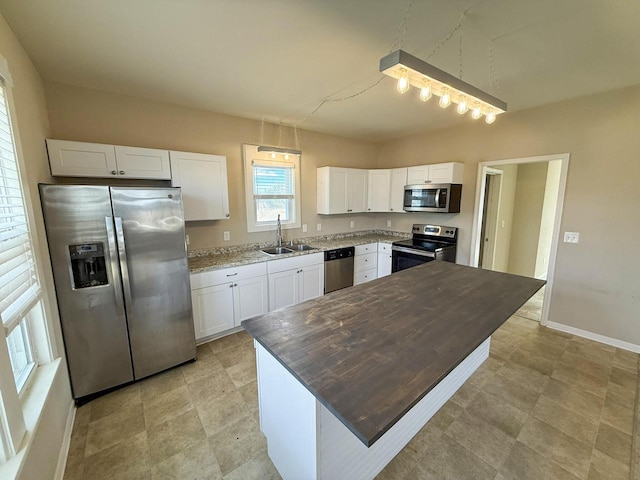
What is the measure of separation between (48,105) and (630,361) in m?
5.97

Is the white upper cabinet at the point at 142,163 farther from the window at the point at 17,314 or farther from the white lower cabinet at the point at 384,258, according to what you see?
the white lower cabinet at the point at 384,258

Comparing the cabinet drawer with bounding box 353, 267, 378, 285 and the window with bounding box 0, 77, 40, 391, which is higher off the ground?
the window with bounding box 0, 77, 40, 391

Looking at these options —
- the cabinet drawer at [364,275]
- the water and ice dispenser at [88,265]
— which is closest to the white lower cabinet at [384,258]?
the cabinet drawer at [364,275]

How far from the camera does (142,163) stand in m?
2.58

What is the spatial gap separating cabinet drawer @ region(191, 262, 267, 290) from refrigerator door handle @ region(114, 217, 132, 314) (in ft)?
1.91

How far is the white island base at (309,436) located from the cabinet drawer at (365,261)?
8.20 feet

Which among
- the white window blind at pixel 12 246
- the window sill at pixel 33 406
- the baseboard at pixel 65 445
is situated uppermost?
the white window blind at pixel 12 246

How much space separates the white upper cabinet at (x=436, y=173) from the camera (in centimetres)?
376

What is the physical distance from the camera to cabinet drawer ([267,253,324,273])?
3232mm

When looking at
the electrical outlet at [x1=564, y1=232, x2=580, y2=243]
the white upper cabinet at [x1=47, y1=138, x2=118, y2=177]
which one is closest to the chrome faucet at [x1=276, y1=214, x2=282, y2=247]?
the white upper cabinet at [x1=47, y1=138, x2=118, y2=177]

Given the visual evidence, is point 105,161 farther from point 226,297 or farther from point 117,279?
point 226,297

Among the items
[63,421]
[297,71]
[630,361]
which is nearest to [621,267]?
[630,361]

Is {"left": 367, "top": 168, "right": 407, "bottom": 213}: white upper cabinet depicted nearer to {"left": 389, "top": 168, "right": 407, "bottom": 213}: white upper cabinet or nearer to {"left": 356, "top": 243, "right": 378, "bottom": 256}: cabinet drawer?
{"left": 389, "top": 168, "right": 407, "bottom": 213}: white upper cabinet

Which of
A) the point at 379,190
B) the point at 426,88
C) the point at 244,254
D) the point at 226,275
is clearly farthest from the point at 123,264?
the point at 379,190
